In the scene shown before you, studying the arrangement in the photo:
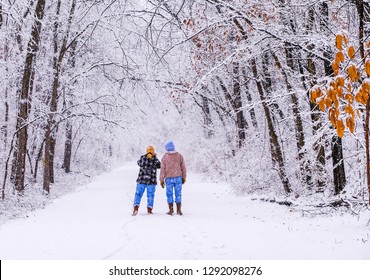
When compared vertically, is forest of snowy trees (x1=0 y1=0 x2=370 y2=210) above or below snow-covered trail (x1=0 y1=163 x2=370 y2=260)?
above

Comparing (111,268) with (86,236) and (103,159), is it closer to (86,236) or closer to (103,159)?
(86,236)

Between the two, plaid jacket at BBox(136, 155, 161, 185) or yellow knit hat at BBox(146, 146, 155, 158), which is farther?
yellow knit hat at BBox(146, 146, 155, 158)

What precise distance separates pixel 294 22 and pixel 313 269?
24.1 feet

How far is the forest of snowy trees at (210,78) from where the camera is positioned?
855cm

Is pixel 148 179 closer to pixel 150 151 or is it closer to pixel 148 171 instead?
pixel 148 171

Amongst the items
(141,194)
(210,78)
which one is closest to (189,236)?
(141,194)

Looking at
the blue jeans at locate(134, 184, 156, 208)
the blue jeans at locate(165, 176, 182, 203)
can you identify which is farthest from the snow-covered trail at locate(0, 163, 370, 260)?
the blue jeans at locate(165, 176, 182, 203)

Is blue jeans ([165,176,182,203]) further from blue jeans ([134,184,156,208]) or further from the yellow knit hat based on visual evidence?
the yellow knit hat

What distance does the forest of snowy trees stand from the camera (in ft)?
28.1

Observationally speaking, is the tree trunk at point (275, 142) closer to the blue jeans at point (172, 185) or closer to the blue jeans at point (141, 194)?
the blue jeans at point (172, 185)

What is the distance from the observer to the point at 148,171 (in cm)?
1087

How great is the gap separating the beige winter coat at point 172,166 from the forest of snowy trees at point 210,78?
194 centimetres

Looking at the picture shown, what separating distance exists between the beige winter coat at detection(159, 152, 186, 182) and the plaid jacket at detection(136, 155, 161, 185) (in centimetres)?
23

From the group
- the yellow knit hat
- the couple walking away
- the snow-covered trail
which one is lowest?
the snow-covered trail
